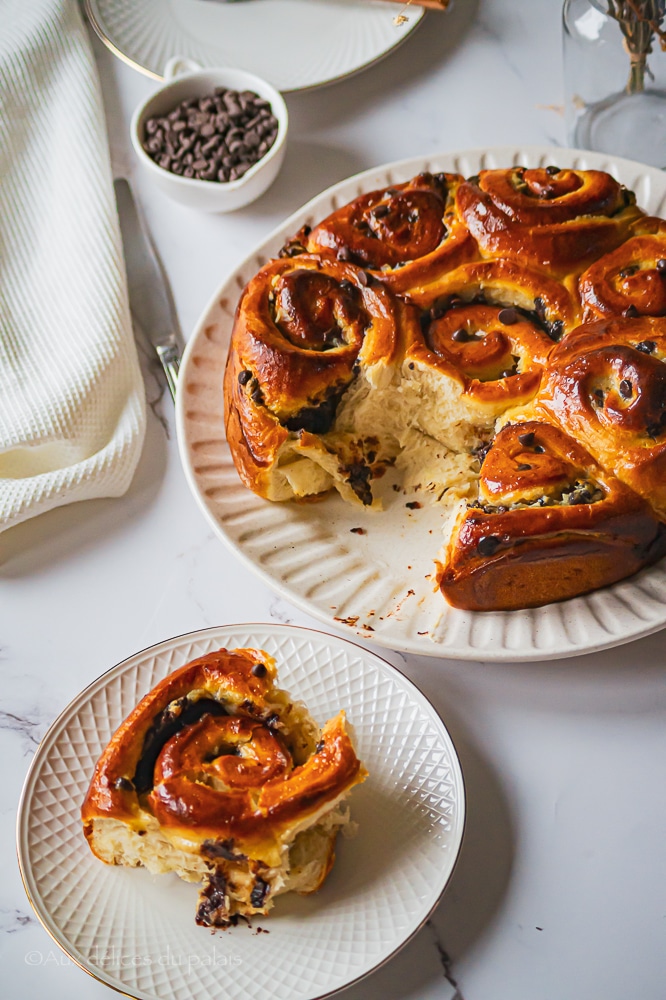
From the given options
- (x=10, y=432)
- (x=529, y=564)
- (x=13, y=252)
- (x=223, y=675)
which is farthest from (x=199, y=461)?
(x=13, y=252)

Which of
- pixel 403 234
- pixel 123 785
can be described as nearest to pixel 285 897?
pixel 123 785

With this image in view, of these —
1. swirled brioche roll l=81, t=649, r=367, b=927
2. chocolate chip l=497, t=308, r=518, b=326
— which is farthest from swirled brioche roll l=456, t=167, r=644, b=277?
swirled brioche roll l=81, t=649, r=367, b=927

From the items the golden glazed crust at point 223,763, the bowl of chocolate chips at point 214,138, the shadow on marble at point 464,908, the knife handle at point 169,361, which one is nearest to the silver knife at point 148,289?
the knife handle at point 169,361

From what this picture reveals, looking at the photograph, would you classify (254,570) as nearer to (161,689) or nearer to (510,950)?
(161,689)

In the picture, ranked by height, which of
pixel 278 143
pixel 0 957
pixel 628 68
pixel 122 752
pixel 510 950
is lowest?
pixel 0 957

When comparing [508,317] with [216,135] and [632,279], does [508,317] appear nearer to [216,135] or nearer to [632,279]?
[632,279]

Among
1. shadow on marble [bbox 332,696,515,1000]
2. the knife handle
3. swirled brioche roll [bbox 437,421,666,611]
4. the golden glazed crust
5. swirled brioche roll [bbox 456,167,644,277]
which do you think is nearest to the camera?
the golden glazed crust

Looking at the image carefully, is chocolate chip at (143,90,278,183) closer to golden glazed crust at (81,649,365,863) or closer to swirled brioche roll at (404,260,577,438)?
swirled brioche roll at (404,260,577,438)
